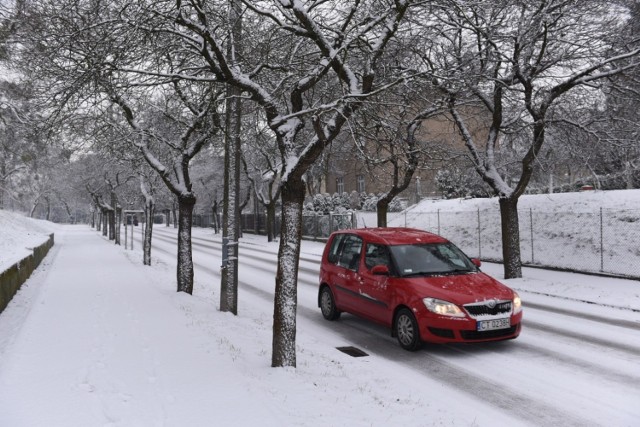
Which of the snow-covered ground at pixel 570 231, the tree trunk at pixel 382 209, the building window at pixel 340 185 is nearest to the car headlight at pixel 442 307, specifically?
the snow-covered ground at pixel 570 231

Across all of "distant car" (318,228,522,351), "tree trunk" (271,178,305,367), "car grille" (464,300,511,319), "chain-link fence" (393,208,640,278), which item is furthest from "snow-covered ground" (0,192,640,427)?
"chain-link fence" (393,208,640,278)

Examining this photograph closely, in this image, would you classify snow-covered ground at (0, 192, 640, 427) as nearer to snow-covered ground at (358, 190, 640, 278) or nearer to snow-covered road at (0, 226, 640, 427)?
snow-covered road at (0, 226, 640, 427)

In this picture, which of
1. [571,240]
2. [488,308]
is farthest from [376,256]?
[571,240]

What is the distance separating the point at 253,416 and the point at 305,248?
24.3 meters

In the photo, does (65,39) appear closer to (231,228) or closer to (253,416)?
(231,228)

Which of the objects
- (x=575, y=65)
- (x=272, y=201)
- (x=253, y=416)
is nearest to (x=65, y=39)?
(x=253, y=416)

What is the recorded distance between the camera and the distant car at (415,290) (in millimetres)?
6809

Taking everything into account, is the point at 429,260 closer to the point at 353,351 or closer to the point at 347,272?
the point at 347,272

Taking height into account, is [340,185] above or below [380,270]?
above

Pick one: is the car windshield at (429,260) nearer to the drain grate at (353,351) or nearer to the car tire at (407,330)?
the car tire at (407,330)

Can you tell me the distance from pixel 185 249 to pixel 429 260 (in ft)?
22.4

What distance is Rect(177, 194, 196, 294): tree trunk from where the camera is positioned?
1227 cm

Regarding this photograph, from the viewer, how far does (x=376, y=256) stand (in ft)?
27.3

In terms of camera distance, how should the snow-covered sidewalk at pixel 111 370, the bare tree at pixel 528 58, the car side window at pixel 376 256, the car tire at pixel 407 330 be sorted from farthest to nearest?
1. the bare tree at pixel 528 58
2. the car side window at pixel 376 256
3. the car tire at pixel 407 330
4. the snow-covered sidewalk at pixel 111 370
